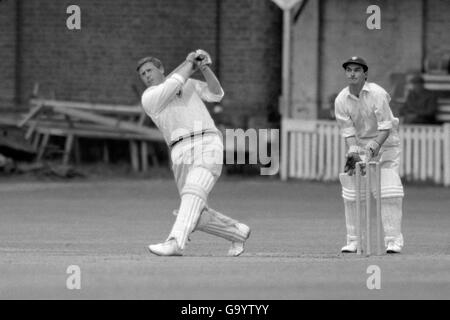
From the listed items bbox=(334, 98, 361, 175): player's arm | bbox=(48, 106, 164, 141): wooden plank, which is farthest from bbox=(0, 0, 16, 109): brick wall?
bbox=(334, 98, 361, 175): player's arm

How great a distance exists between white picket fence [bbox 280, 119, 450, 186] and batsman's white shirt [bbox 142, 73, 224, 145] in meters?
11.8

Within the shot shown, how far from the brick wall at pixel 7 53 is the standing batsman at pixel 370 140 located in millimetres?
14132

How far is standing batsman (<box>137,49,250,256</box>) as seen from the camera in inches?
500

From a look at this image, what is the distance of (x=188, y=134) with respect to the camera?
12867 millimetres

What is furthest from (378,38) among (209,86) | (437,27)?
(209,86)

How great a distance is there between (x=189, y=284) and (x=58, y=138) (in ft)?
52.1

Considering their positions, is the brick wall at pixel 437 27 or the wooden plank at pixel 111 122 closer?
the wooden plank at pixel 111 122

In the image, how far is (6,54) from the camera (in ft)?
89.0

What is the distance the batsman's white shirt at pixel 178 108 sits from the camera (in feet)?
41.7

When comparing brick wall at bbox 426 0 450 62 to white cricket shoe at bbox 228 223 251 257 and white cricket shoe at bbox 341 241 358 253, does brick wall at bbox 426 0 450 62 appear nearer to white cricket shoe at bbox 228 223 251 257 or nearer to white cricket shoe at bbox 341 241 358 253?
white cricket shoe at bbox 341 241 358 253

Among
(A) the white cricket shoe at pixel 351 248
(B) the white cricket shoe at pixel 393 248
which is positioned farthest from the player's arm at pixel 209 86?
(B) the white cricket shoe at pixel 393 248

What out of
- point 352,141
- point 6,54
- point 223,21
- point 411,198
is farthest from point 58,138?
point 352,141

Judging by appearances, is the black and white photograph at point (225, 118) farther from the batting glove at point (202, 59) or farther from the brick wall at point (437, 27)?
the batting glove at point (202, 59)

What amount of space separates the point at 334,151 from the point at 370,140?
433 inches
